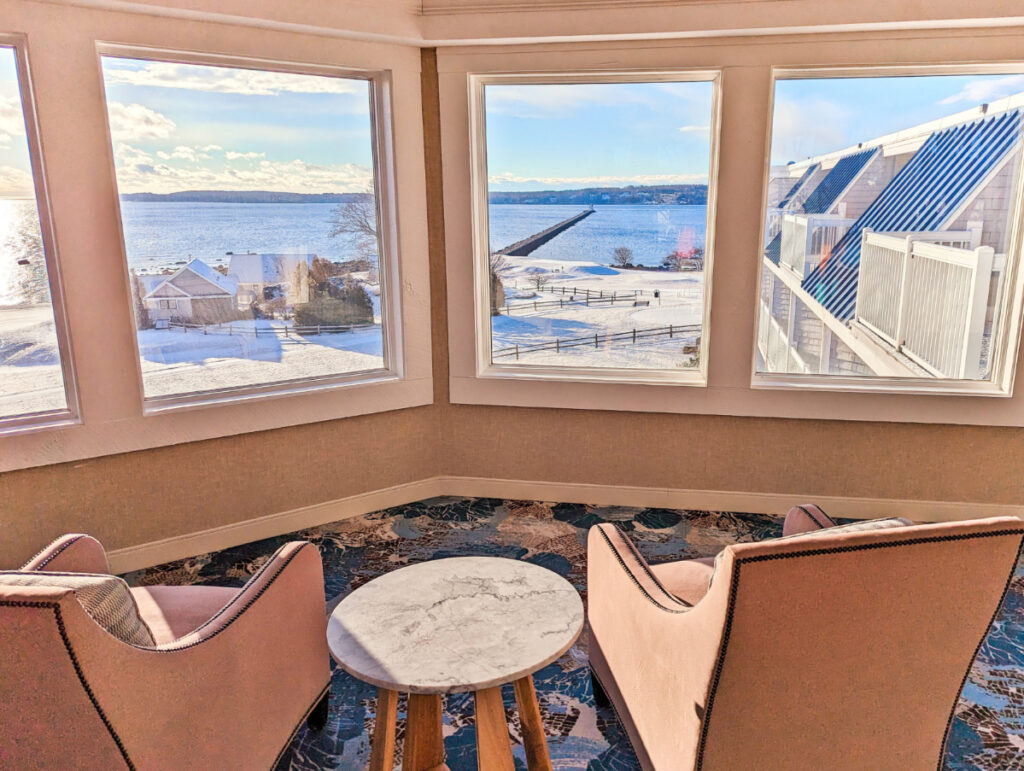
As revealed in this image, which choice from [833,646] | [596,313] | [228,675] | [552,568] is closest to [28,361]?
[228,675]

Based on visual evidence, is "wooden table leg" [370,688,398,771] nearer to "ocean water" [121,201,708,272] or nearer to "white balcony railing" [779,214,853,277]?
"ocean water" [121,201,708,272]

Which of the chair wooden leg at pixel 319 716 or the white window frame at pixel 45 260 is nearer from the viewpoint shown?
the chair wooden leg at pixel 319 716

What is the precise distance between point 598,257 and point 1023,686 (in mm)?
2601

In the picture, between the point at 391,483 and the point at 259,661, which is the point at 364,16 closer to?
the point at 391,483

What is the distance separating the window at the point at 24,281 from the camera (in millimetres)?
2926

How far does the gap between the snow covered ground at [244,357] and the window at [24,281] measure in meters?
0.36

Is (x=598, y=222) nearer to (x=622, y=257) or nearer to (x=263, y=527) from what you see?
(x=622, y=257)

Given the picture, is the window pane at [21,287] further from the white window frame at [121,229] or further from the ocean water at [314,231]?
the ocean water at [314,231]

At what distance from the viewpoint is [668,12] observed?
11.2 ft

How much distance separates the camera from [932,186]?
351cm

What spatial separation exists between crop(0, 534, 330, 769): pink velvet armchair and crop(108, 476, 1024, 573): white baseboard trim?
1326mm

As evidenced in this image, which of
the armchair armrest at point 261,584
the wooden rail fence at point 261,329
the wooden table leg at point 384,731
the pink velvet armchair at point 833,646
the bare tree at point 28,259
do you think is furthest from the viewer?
the wooden rail fence at point 261,329

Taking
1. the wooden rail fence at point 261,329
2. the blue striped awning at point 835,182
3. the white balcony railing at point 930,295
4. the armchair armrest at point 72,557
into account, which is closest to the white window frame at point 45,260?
the wooden rail fence at point 261,329

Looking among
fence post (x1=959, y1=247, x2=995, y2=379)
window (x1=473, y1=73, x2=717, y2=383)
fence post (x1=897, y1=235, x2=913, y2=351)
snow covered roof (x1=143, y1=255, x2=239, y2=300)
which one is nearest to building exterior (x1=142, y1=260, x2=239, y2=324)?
snow covered roof (x1=143, y1=255, x2=239, y2=300)
